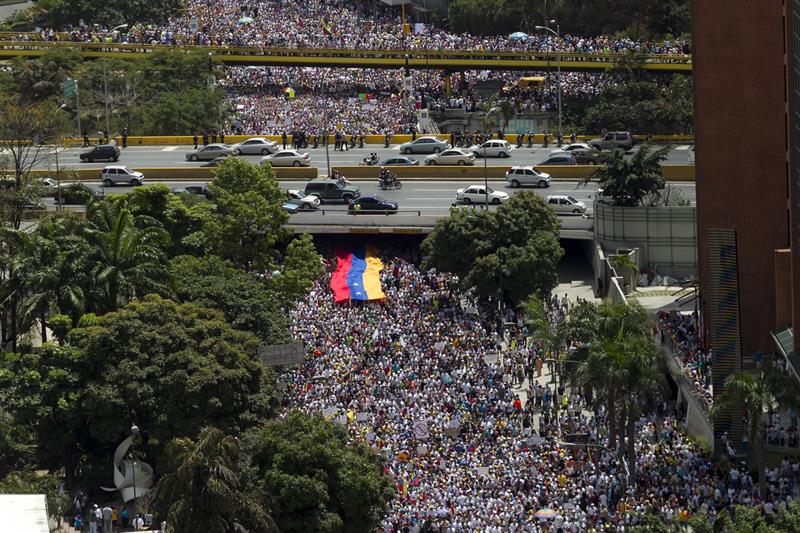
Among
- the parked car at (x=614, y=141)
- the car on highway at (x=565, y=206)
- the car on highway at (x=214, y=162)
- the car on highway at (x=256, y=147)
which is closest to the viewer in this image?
the car on highway at (x=565, y=206)

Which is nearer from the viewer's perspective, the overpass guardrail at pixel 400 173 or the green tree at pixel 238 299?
the green tree at pixel 238 299

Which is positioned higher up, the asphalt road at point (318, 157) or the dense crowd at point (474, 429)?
the asphalt road at point (318, 157)

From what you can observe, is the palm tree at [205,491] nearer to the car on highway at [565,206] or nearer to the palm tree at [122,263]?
the palm tree at [122,263]

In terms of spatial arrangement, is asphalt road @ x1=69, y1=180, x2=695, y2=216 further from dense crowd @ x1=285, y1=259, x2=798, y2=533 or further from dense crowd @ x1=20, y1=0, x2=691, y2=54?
dense crowd @ x1=20, y1=0, x2=691, y2=54

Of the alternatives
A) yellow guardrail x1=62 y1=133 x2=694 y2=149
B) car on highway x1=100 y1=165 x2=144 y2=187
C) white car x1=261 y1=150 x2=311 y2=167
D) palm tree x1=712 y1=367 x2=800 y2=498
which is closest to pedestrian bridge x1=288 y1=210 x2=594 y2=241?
white car x1=261 y1=150 x2=311 y2=167

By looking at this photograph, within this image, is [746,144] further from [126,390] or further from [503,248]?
[126,390]

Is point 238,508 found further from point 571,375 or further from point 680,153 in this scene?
point 680,153

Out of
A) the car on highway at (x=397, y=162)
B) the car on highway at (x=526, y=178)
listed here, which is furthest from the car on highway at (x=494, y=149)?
Answer: the car on highway at (x=526, y=178)
